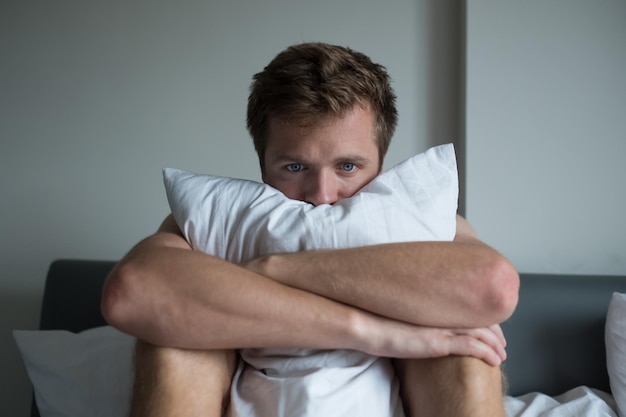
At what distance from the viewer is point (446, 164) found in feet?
3.47

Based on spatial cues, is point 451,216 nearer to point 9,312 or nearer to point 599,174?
point 599,174

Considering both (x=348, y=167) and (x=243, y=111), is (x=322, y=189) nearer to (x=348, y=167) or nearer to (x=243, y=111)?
(x=348, y=167)

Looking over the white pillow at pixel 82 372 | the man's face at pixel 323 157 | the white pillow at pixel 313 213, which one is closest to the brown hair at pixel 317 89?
the man's face at pixel 323 157

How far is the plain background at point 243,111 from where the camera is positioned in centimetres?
177

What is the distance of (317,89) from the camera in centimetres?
108

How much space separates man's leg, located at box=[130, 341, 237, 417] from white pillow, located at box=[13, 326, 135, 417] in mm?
582

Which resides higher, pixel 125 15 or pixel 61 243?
pixel 125 15

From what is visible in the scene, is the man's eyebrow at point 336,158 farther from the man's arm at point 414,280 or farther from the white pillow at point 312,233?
the man's arm at point 414,280

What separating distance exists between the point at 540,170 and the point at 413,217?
948 mm

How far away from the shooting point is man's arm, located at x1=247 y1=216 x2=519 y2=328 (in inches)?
34.4

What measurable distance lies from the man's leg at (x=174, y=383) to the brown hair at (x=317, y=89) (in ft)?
1.41

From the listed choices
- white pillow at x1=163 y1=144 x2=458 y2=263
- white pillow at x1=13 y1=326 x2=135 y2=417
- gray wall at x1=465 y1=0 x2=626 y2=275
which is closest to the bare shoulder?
white pillow at x1=163 y1=144 x2=458 y2=263

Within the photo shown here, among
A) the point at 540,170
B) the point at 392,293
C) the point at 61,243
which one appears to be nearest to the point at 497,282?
the point at 392,293

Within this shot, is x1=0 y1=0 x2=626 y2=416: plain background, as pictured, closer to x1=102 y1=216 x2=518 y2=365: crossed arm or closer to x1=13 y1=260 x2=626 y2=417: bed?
x1=13 y1=260 x2=626 y2=417: bed
